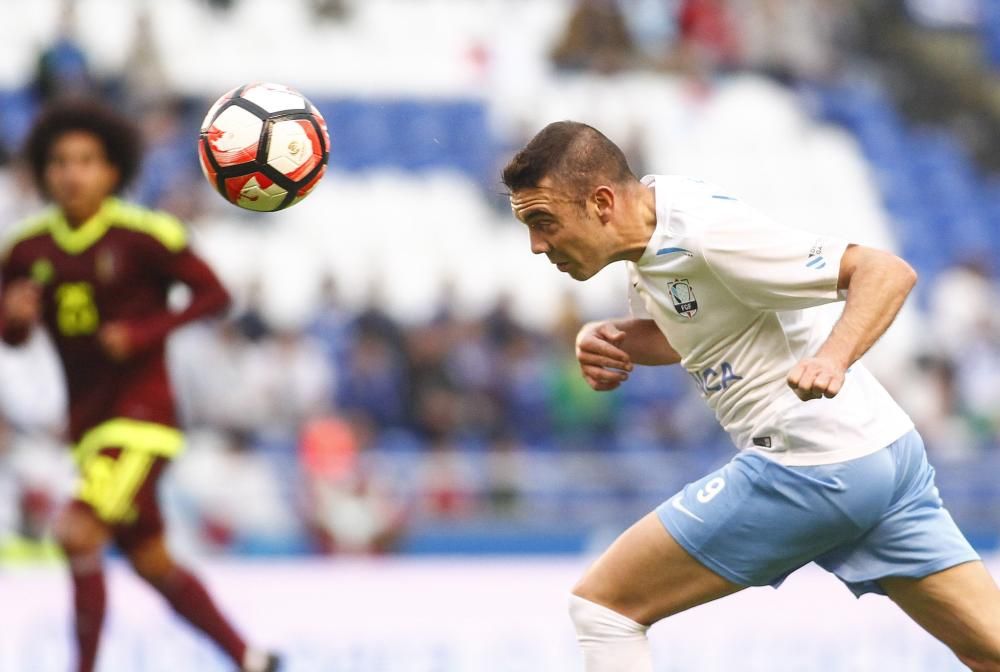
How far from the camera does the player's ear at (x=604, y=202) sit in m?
4.66

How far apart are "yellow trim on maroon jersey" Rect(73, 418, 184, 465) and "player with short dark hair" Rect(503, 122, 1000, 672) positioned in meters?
2.65

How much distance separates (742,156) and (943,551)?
524 inches

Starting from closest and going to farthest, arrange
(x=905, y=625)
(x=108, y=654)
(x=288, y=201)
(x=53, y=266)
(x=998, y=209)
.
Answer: (x=288, y=201) → (x=53, y=266) → (x=108, y=654) → (x=905, y=625) → (x=998, y=209)

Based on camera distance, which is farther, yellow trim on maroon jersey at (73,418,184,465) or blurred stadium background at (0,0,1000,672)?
blurred stadium background at (0,0,1000,672)

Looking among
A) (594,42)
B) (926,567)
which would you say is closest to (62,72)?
(594,42)

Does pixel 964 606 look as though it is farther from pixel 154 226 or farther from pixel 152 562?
pixel 154 226

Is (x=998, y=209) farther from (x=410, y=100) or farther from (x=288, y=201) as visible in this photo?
(x=288, y=201)

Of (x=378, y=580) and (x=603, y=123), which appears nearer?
(x=378, y=580)

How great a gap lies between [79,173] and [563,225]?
2.97 meters

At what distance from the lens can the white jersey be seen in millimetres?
4508

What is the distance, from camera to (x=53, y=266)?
6941 mm

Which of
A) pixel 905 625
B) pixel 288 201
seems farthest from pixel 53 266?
pixel 905 625

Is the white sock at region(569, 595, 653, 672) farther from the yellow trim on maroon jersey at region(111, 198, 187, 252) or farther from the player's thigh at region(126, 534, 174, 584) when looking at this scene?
the yellow trim on maroon jersey at region(111, 198, 187, 252)

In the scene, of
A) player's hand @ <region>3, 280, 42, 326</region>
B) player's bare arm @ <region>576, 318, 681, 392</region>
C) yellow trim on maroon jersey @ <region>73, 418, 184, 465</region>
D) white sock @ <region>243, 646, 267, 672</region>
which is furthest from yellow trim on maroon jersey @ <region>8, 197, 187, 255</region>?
player's bare arm @ <region>576, 318, 681, 392</region>
